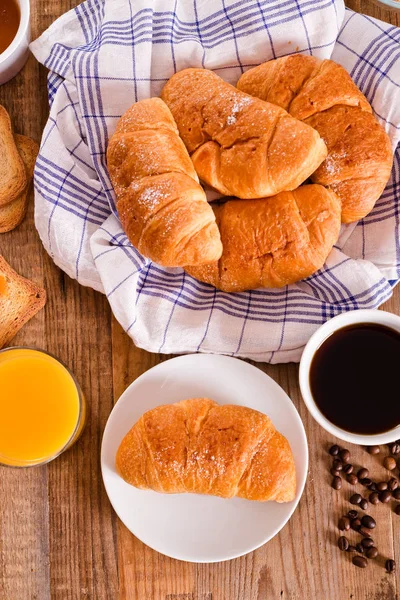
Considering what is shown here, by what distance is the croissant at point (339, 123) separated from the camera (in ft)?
5.85

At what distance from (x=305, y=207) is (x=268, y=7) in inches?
21.9

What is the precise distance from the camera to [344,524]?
6.31 ft

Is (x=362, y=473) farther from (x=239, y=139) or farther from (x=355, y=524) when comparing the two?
(x=239, y=139)

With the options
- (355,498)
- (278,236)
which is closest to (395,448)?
(355,498)

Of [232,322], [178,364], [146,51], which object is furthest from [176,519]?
[146,51]

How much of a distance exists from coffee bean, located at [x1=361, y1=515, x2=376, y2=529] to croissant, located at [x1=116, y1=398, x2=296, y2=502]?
0.26 metres

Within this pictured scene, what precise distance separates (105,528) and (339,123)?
48.5 inches

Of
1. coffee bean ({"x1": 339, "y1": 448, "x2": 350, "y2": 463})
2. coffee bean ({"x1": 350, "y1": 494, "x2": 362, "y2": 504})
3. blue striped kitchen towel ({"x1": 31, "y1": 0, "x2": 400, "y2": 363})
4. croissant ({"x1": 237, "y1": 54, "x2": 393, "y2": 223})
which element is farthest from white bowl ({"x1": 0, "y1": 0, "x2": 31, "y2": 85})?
coffee bean ({"x1": 350, "y1": 494, "x2": 362, "y2": 504})

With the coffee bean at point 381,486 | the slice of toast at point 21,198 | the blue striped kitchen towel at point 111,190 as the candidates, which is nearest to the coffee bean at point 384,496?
the coffee bean at point 381,486

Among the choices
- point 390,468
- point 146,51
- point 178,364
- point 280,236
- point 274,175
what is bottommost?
point 390,468

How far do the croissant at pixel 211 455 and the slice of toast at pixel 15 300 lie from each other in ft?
1.51

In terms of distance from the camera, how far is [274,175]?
174 cm

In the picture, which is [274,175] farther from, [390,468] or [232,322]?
[390,468]

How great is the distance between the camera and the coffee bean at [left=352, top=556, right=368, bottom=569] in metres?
1.92
